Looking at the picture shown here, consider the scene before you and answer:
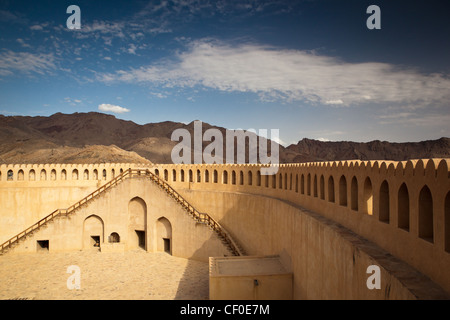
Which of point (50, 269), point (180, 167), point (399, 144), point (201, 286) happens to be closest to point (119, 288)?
point (201, 286)

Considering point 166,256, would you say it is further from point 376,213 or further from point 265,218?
point 376,213

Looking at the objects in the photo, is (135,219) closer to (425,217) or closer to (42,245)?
(42,245)

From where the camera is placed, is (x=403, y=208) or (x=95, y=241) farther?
(x=95, y=241)

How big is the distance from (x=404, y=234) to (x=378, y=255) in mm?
675

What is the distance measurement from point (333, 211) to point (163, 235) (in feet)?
56.5

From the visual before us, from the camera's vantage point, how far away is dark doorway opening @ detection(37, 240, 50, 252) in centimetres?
2444

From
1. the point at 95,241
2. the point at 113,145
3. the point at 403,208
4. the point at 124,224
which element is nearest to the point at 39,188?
the point at 95,241

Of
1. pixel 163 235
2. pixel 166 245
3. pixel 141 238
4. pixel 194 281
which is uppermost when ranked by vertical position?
pixel 163 235

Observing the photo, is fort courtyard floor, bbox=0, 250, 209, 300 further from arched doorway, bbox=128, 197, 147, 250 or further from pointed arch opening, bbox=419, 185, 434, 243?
pointed arch opening, bbox=419, 185, 434, 243

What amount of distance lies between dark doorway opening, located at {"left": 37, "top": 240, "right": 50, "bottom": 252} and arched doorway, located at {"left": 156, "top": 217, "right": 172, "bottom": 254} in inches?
338

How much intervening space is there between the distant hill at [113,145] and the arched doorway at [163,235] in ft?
60.5

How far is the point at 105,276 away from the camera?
774 inches

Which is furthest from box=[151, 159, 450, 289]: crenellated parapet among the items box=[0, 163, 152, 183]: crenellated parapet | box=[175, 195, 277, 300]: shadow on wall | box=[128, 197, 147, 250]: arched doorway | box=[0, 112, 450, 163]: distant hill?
box=[0, 112, 450, 163]: distant hill

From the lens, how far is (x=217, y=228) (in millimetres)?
22234
